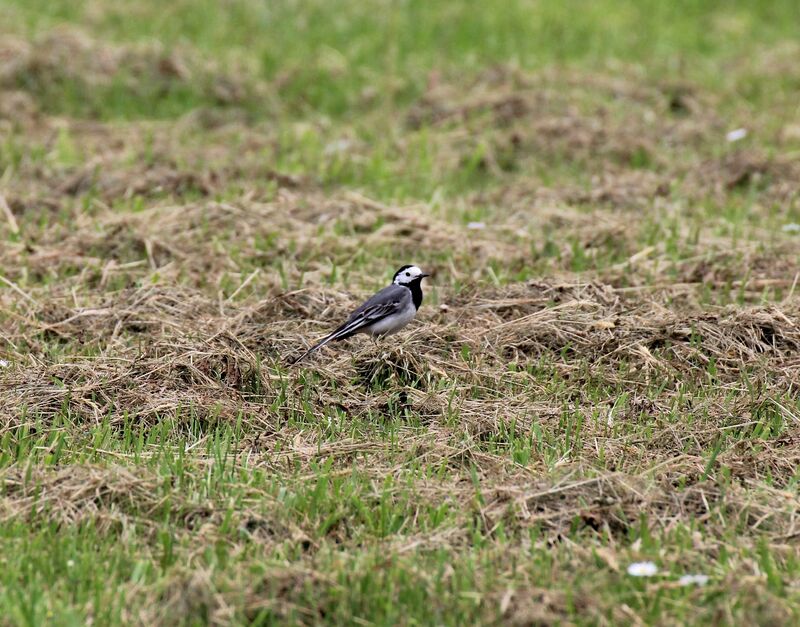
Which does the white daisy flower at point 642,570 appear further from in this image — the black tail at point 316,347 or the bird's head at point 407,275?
the bird's head at point 407,275

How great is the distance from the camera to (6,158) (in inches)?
407

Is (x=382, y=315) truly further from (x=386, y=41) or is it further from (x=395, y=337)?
(x=386, y=41)

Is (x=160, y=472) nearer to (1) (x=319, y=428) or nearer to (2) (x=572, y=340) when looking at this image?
(1) (x=319, y=428)

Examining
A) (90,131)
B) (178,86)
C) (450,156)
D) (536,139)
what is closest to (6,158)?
(90,131)

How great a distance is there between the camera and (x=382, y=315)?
681cm

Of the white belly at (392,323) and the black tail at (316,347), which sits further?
the white belly at (392,323)

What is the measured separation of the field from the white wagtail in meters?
0.09

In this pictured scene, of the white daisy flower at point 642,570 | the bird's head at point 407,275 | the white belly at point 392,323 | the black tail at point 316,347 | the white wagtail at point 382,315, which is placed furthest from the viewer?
the bird's head at point 407,275

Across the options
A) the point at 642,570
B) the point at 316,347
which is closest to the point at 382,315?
the point at 316,347

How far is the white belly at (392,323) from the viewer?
683 cm

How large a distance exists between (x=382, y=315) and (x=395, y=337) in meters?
0.16

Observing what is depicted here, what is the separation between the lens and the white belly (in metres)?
6.83

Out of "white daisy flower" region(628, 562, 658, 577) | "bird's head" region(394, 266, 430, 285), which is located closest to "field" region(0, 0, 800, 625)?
"white daisy flower" region(628, 562, 658, 577)

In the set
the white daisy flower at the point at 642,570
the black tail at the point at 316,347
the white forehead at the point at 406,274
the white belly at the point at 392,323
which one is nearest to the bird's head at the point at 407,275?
the white forehead at the point at 406,274
